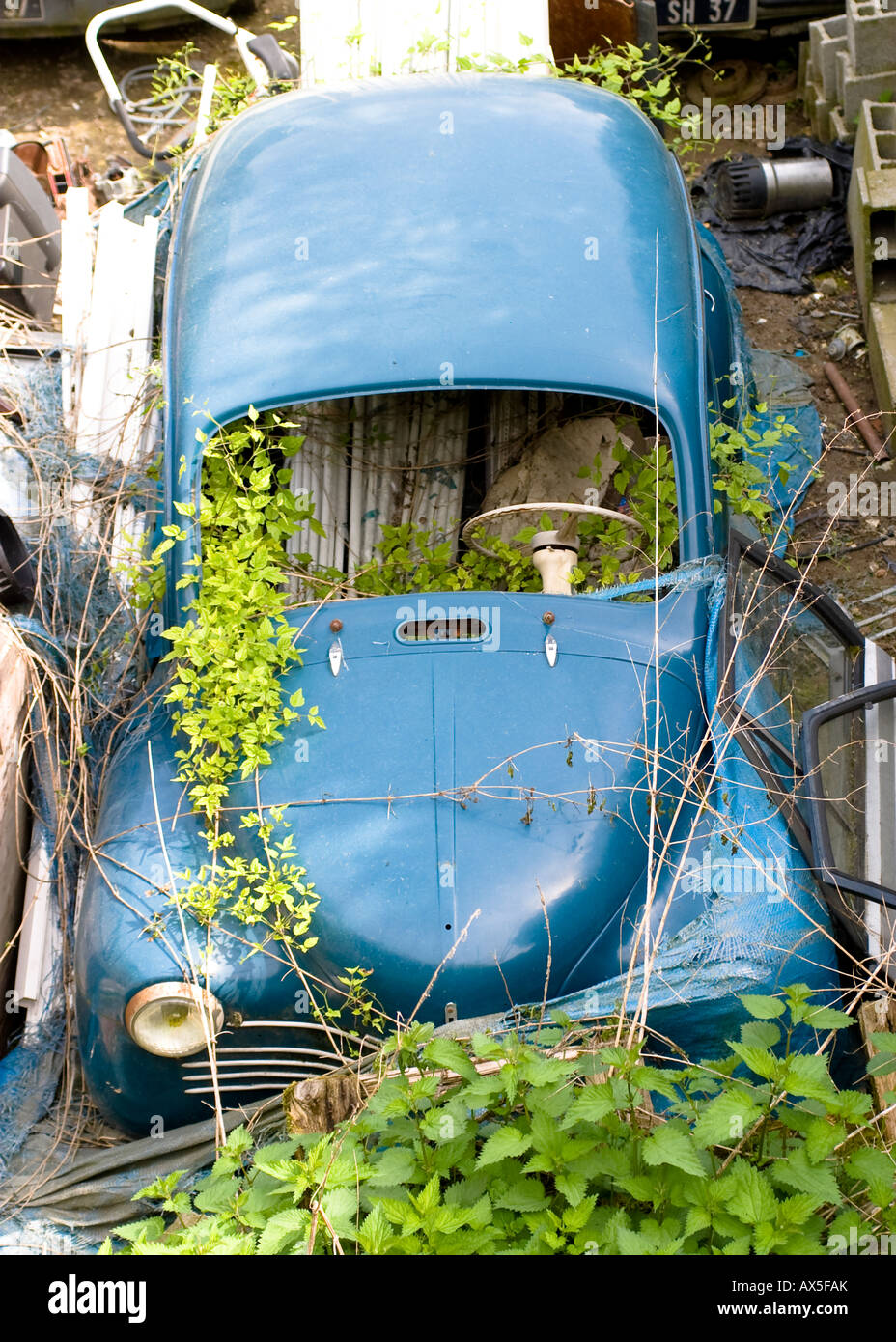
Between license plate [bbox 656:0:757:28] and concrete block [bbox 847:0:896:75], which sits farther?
license plate [bbox 656:0:757:28]

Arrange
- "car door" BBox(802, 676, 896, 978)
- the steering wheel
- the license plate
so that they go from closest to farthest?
1. "car door" BBox(802, 676, 896, 978)
2. the steering wheel
3. the license plate

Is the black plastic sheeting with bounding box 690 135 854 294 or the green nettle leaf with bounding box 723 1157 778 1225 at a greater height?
the black plastic sheeting with bounding box 690 135 854 294

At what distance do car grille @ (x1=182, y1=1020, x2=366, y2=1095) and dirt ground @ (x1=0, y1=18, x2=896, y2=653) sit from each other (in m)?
2.88

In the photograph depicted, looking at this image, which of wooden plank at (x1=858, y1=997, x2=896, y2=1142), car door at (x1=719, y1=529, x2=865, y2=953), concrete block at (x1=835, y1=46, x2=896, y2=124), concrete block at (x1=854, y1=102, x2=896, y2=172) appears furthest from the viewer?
concrete block at (x1=835, y1=46, x2=896, y2=124)

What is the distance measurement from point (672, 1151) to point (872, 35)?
274 inches

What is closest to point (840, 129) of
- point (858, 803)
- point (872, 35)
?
point (872, 35)

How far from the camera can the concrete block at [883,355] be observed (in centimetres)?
622

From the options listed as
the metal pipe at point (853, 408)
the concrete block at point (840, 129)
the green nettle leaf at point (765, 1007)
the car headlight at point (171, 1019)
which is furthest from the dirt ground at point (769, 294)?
the car headlight at point (171, 1019)

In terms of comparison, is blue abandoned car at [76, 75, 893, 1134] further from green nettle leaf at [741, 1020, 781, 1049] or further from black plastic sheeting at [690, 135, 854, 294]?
black plastic sheeting at [690, 135, 854, 294]

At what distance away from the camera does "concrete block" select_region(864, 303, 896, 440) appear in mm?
6223

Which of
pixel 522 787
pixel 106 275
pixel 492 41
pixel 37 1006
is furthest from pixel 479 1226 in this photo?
pixel 492 41

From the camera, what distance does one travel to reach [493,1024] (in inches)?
123

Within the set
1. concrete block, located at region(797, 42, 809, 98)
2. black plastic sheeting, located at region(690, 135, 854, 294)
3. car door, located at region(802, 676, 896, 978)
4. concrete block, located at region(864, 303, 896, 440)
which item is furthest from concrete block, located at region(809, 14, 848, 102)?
car door, located at region(802, 676, 896, 978)

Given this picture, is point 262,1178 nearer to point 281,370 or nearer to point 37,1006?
point 37,1006
